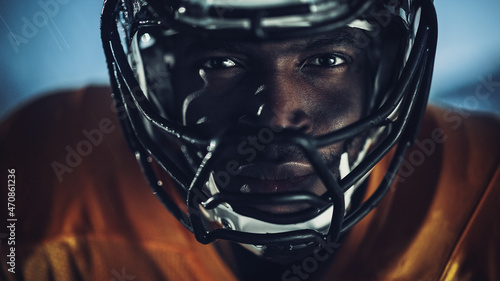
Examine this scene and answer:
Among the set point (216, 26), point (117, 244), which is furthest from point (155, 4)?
point (117, 244)

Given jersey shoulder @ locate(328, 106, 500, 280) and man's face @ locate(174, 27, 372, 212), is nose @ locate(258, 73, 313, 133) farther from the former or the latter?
jersey shoulder @ locate(328, 106, 500, 280)

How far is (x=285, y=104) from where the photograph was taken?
24.1 inches

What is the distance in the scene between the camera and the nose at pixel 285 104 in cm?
59

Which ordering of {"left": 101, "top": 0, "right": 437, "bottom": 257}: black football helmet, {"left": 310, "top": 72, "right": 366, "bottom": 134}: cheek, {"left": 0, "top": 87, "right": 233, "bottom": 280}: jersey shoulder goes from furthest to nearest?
{"left": 0, "top": 87, "right": 233, "bottom": 280}: jersey shoulder < {"left": 310, "top": 72, "right": 366, "bottom": 134}: cheek < {"left": 101, "top": 0, "right": 437, "bottom": 257}: black football helmet

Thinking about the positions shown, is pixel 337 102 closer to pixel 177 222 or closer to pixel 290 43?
pixel 290 43

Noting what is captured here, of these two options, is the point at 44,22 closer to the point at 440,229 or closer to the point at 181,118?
the point at 181,118

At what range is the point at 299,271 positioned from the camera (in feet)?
2.65

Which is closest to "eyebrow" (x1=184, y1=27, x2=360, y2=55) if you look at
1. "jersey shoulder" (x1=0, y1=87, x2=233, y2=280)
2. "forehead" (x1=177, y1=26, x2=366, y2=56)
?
"forehead" (x1=177, y1=26, x2=366, y2=56)

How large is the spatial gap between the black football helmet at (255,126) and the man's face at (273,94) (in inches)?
1.1

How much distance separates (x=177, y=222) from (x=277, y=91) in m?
0.35

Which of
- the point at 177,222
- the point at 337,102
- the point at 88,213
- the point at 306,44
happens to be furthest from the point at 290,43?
the point at 88,213

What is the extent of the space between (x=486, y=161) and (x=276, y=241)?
0.47 meters

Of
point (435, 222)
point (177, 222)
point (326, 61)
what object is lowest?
point (435, 222)

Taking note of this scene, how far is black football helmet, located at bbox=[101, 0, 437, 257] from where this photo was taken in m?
0.54
